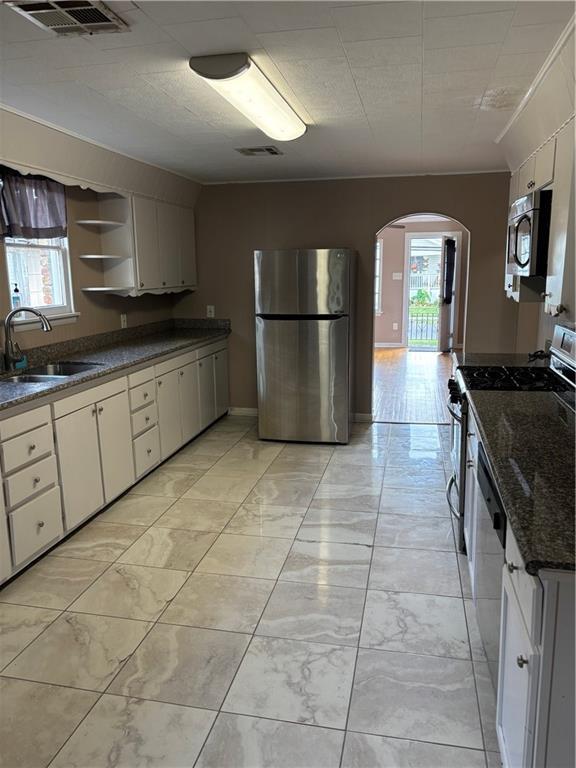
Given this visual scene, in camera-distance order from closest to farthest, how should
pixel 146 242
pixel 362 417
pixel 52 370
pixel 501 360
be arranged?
pixel 501 360 → pixel 52 370 → pixel 146 242 → pixel 362 417

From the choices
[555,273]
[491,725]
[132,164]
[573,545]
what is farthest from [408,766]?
[132,164]

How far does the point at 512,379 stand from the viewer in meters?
3.10

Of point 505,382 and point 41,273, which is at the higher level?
point 41,273

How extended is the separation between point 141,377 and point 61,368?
538 millimetres

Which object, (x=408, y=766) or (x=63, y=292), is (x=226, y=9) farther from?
(x=63, y=292)

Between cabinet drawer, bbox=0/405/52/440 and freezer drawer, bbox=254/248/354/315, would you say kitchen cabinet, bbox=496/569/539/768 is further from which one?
freezer drawer, bbox=254/248/354/315

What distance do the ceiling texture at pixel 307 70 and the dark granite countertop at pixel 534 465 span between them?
1469 mm

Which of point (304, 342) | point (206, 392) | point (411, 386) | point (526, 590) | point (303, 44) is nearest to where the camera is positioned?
point (526, 590)

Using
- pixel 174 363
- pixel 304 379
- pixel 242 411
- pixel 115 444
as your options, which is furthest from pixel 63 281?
pixel 242 411

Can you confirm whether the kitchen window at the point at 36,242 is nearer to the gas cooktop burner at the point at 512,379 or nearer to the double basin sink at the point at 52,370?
the double basin sink at the point at 52,370

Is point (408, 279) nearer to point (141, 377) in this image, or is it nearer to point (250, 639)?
point (141, 377)

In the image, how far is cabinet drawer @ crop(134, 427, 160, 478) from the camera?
13.1 feet

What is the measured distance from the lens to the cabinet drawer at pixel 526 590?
1274 mm

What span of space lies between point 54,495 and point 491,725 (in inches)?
92.3
